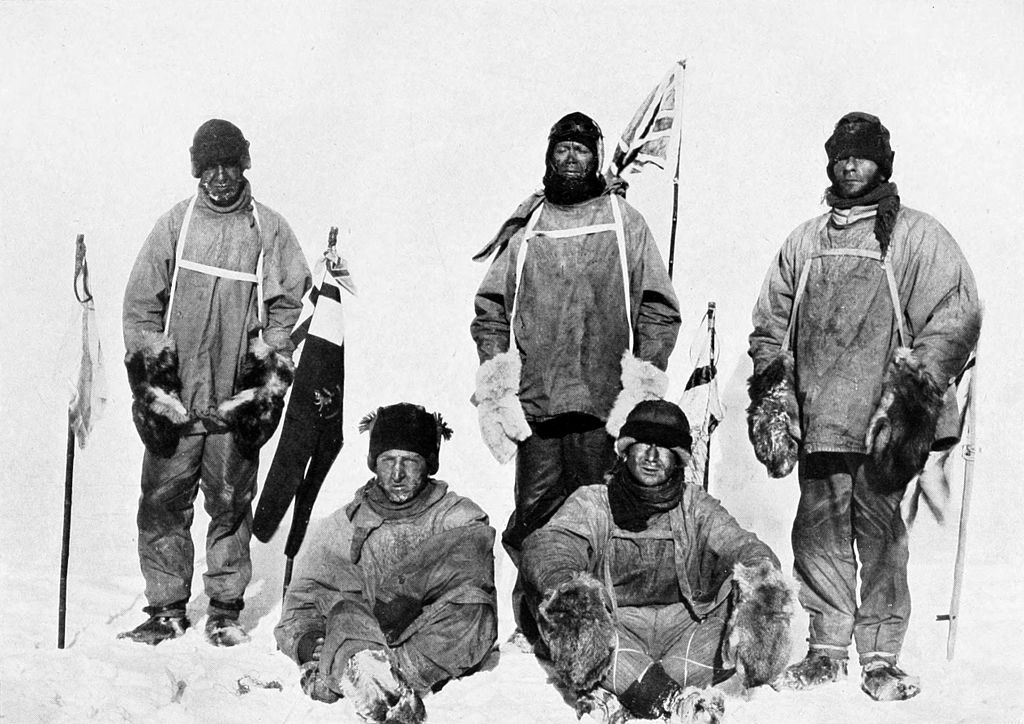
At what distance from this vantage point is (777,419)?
743 centimetres

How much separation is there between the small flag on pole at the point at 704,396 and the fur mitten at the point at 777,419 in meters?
0.50

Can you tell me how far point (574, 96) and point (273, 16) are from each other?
1541 mm

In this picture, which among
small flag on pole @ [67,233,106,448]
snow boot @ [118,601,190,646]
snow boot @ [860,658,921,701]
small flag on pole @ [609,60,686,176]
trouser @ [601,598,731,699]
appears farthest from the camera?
small flag on pole @ [609,60,686,176]

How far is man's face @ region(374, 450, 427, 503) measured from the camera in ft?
23.6

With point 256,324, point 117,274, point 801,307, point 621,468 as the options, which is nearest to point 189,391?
point 256,324

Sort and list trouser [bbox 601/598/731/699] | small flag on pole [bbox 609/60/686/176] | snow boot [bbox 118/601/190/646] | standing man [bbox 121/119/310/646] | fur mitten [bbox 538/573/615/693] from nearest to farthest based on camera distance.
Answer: fur mitten [bbox 538/573/615/693] < trouser [bbox 601/598/731/699] < snow boot [bbox 118/601/190/646] < standing man [bbox 121/119/310/646] < small flag on pole [bbox 609/60/686/176]

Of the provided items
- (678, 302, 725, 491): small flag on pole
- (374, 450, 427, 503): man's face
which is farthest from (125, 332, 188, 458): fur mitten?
(678, 302, 725, 491): small flag on pole

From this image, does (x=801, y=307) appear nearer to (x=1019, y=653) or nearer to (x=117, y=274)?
(x=1019, y=653)

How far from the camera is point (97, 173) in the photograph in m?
8.56

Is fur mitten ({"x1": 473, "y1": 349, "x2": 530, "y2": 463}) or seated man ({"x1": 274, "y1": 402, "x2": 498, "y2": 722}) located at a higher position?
fur mitten ({"x1": 473, "y1": 349, "x2": 530, "y2": 463})

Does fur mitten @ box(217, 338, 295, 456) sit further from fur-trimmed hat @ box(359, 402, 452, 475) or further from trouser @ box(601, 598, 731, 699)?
trouser @ box(601, 598, 731, 699)

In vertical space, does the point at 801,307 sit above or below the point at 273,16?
below

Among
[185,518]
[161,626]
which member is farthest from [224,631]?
[185,518]

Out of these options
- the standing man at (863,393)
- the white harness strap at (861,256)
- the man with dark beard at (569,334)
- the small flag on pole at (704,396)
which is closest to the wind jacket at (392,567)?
the man with dark beard at (569,334)
